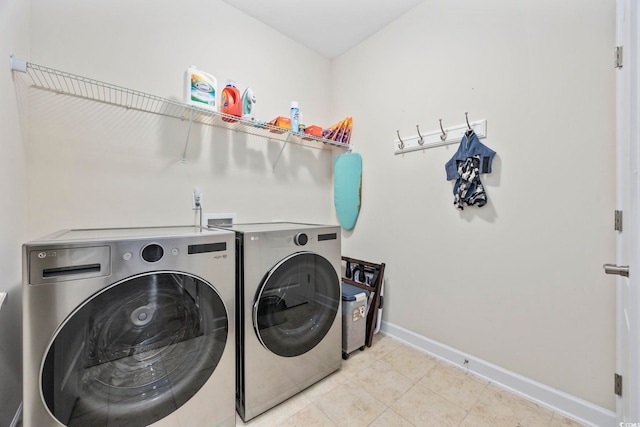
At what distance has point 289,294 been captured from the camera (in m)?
1.44

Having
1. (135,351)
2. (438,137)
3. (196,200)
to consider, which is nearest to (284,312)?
(135,351)

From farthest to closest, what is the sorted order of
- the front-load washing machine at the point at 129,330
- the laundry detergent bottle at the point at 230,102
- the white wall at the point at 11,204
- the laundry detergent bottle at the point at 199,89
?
the laundry detergent bottle at the point at 230,102 → the laundry detergent bottle at the point at 199,89 → the white wall at the point at 11,204 → the front-load washing machine at the point at 129,330

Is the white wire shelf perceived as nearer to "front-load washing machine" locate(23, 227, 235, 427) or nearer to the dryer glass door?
"front-load washing machine" locate(23, 227, 235, 427)

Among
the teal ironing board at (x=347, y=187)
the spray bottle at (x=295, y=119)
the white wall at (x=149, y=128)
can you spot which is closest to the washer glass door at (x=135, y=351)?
the white wall at (x=149, y=128)

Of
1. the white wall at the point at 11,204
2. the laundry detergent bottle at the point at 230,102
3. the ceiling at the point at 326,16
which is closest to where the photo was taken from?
the white wall at the point at 11,204

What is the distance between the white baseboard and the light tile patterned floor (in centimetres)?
4

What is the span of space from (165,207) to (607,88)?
2.54 meters

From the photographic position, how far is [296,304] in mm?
1470

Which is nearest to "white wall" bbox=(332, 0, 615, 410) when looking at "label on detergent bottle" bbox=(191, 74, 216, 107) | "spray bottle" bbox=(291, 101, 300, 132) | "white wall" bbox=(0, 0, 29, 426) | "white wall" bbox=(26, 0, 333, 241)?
"spray bottle" bbox=(291, 101, 300, 132)

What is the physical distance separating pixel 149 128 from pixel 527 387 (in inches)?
109

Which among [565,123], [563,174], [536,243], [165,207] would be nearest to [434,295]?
[536,243]

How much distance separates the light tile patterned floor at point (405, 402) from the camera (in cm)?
128

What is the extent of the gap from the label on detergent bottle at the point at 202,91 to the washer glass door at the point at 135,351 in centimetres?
112

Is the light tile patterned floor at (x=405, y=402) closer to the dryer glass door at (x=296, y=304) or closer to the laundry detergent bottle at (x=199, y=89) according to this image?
the dryer glass door at (x=296, y=304)
